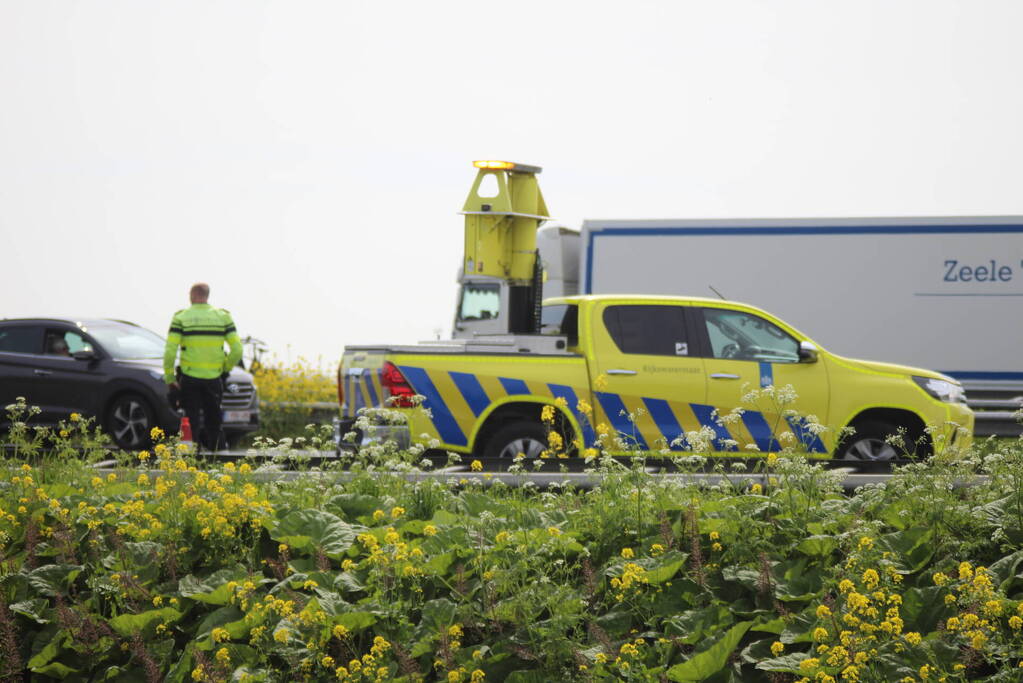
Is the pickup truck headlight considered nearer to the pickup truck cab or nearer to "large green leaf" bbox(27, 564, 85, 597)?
the pickup truck cab

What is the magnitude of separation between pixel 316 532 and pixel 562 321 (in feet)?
18.5

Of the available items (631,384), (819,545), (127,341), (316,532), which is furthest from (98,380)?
(819,545)

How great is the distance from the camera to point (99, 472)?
7520 millimetres

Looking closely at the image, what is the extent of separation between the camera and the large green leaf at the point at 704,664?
4867mm

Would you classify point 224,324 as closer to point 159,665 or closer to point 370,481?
point 370,481

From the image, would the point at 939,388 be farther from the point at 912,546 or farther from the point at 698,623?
the point at 698,623

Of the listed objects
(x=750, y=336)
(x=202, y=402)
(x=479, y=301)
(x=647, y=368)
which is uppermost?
(x=479, y=301)

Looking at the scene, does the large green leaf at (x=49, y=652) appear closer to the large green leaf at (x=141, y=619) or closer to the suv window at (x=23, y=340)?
the large green leaf at (x=141, y=619)

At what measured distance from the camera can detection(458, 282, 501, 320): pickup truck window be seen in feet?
58.2

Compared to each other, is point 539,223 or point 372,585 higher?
point 539,223

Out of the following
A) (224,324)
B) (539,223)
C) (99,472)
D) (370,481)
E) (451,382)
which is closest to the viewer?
(370,481)

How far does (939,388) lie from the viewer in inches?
434

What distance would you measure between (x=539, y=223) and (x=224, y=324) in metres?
4.36

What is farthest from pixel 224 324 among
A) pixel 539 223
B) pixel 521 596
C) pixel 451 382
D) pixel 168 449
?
pixel 521 596
